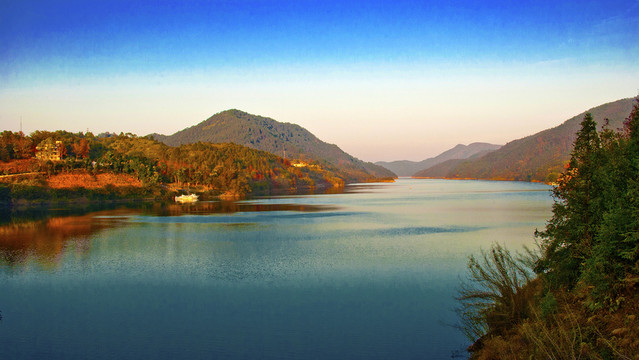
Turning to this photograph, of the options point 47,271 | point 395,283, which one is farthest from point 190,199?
point 395,283

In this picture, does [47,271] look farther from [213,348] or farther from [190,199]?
[190,199]

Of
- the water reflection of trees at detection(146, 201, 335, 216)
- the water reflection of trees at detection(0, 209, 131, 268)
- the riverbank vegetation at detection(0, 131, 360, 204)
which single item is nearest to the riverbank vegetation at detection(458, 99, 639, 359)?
the water reflection of trees at detection(0, 209, 131, 268)

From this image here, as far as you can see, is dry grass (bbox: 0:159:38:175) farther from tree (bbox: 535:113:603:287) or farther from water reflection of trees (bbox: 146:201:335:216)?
tree (bbox: 535:113:603:287)

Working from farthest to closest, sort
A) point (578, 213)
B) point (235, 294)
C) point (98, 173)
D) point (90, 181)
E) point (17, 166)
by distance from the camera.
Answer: point (98, 173)
point (17, 166)
point (90, 181)
point (235, 294)
point (578, 213)

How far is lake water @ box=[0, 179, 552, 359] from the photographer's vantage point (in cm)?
1445

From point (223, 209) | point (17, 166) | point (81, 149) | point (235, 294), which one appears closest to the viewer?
point (235, 294)

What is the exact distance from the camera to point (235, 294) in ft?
67.2

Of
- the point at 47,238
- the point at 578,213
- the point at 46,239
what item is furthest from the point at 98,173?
the point at 578,213

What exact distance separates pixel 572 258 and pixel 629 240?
114 inches

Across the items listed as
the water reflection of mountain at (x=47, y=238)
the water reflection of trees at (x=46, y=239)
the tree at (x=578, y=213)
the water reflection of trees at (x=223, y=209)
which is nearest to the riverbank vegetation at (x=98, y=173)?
the water reflection of trees at (x=223, y=209)

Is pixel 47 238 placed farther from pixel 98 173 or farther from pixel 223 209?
pixel 98 173

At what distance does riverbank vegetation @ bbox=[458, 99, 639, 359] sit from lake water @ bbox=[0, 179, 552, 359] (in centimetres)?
245

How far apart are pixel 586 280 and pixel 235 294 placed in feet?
47.4

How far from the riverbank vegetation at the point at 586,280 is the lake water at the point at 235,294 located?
245cm
